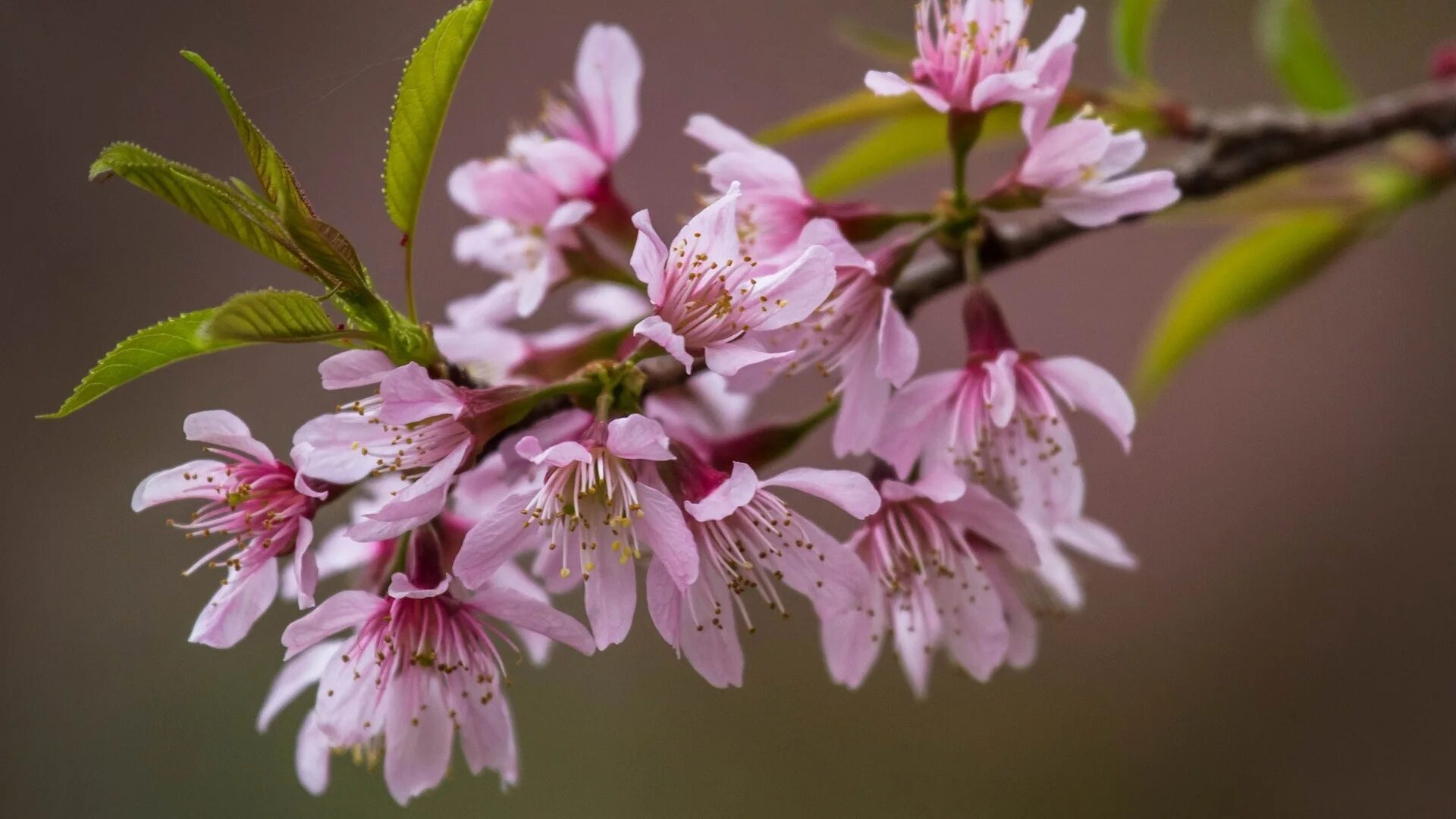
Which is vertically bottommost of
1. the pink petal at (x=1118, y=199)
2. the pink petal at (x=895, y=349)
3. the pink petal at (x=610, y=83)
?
the pink petal at (x=895, y=349)

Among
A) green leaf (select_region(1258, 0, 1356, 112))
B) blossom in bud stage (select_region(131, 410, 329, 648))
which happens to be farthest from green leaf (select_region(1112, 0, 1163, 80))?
blossom in bud stage (select_region(131, 410, 329, 648))

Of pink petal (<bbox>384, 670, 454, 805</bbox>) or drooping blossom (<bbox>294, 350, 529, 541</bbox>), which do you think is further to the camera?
pink petal (<bbox>384, 670, 454, 805</bbox>)

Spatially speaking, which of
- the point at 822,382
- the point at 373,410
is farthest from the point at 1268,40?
the point at 822,382

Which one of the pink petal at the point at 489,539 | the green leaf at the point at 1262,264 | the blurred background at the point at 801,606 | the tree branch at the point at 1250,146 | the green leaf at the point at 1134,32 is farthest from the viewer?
the blurred background at the point at 801,606

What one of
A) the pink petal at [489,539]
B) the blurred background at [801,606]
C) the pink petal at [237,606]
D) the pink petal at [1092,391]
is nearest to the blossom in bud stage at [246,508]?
the pink petal at [237,606]

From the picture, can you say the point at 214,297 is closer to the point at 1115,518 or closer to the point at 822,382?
the point at 822,382

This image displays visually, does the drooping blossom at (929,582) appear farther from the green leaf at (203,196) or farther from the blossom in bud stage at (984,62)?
the green leaf at (203,196)

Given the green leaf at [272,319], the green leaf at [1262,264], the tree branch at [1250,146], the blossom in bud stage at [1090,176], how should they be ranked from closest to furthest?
the green leaf at [272,319]
the blossom in bud stage at [1090,176]
the tree branch at [1250,146]
the green leaf at [1262,264]

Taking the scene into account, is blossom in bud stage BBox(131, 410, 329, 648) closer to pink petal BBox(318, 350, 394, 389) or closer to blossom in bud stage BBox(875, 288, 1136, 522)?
pink petal BBox(318, 350, 394, 389)
